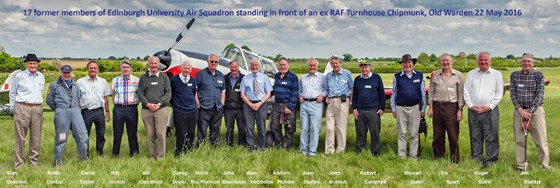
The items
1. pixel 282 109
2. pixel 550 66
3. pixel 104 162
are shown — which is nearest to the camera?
pixel 104 162

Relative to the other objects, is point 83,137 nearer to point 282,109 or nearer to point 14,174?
point 14,174

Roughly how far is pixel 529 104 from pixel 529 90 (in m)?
0.21

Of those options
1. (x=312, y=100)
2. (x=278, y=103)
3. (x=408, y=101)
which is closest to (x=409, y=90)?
(x=408, y=101)

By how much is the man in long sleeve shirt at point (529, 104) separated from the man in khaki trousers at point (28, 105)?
23.4 ft

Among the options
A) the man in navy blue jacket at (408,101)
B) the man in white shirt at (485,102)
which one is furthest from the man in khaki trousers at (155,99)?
the man in white shirt at (485,102)

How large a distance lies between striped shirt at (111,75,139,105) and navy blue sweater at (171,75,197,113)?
2.02 ft

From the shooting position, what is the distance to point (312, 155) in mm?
7898

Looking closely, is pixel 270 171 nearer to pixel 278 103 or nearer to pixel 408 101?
pixel 278 103

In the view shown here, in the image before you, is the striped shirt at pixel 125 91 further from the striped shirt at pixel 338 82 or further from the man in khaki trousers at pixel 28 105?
the striped shirt at pixel 338 82

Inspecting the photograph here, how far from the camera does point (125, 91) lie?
7473mm

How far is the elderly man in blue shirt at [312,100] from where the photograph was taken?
793cm

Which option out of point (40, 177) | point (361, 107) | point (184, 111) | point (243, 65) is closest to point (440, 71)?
point (361, 107)

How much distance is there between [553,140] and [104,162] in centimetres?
973

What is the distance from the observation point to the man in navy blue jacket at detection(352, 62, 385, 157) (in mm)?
7781
